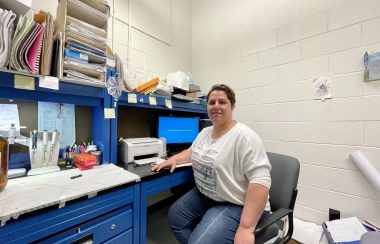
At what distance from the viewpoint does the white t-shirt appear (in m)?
0.98

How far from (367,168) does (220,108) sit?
121cm

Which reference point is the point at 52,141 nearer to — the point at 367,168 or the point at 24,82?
the point at 24,82

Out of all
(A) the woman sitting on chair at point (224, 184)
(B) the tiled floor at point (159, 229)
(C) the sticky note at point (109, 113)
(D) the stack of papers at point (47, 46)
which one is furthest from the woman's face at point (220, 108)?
(B) the tiled floor at point (159, 229)

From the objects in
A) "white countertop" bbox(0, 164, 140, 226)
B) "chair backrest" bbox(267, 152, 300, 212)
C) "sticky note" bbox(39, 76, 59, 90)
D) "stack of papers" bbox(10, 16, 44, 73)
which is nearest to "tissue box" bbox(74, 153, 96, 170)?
"white countertop" bbox(0, 164, 140, 226)

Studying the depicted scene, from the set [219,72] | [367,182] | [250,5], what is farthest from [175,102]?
[367,182]

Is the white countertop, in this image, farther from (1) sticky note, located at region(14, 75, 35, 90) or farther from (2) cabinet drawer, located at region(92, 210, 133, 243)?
(1) sticky note, located at region(14, 75, 35, 90)

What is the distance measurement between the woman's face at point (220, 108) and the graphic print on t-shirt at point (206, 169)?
0.21 m

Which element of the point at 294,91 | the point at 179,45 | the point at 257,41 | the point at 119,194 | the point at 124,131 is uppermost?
the point at 179,45

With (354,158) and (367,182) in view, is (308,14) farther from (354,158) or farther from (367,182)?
(367,182)

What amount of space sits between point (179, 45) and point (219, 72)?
0.73 metres

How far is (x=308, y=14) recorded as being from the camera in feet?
5.46

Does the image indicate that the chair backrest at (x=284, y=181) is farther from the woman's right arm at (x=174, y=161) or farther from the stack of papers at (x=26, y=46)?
the stack of papers at (x=26, y=46)

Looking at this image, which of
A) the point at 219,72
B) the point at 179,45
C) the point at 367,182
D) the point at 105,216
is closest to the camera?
the point at 105,216

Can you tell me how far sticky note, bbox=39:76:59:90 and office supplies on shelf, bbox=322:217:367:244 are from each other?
211 centimetres
